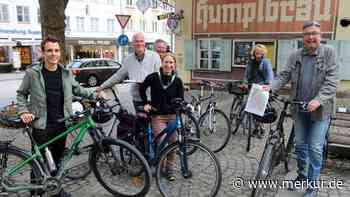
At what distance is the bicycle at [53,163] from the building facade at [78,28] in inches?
839

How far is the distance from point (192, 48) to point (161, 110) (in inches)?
405

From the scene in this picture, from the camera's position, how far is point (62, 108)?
3.66 metres

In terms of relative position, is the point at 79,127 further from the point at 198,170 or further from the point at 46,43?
the point at 198,170

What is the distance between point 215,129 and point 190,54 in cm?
860

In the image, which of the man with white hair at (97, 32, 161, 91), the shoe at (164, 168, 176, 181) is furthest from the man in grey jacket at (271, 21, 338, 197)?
the man with white hair at (97, 32, 161, 91)

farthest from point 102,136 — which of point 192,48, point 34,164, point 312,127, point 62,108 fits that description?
point 192,48

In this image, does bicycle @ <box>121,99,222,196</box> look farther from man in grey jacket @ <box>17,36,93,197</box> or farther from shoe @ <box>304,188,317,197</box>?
shoe @ <box>304,188,317,197</box>

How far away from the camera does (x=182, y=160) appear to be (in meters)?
3.75

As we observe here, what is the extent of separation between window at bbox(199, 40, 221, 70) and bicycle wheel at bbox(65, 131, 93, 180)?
10.2 m

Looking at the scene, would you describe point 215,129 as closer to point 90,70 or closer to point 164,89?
point 164,89

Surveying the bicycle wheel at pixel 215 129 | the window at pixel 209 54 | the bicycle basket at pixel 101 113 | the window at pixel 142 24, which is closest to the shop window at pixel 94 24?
the window at pixel 142 24

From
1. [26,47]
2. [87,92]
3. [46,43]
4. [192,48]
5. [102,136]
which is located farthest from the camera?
[26,47]

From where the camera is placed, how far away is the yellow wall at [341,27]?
11.0 meters

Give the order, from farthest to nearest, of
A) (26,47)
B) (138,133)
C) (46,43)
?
(26,47) < (138,133) < (46,43)
